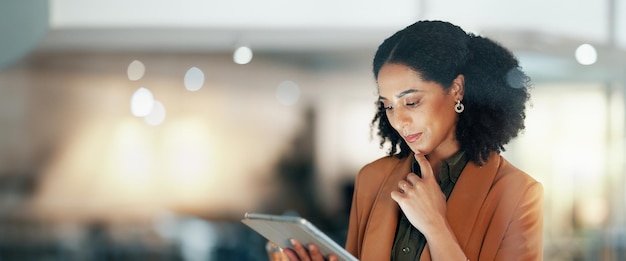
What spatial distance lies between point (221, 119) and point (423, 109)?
2155mm

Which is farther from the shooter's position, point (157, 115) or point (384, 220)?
point (157, 115)

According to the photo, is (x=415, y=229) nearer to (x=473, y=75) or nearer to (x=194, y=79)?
(x=473, y=75)

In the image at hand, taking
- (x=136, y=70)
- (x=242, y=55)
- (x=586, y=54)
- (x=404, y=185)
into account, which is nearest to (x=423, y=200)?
(x=404, y=185)

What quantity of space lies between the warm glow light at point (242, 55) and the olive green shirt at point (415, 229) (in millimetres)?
1785

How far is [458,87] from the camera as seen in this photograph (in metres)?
1.91

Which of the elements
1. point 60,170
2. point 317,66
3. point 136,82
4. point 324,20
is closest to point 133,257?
point 60,170

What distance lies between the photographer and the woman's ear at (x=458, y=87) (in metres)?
1.90

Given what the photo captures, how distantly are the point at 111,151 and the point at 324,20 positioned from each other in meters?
1.41

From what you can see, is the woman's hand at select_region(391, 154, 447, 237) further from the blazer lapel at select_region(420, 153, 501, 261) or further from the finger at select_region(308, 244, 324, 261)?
the finger at select_region(308, 244, 324, 261)

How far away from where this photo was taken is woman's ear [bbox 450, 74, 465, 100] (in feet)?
6.23

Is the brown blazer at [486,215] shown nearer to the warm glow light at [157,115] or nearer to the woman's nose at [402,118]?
the woman's nose at [402,118]

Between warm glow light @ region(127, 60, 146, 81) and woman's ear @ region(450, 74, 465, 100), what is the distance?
7.46 feet

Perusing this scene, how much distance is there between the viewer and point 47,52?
3879 millimetres

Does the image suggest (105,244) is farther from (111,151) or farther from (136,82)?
(136,82)
